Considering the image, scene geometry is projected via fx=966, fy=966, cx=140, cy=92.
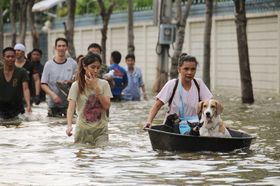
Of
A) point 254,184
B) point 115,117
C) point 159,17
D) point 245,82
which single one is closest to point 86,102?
point 254,184

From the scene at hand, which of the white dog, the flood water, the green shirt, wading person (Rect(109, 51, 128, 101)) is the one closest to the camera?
the flood water

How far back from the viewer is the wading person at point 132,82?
24.2 meters

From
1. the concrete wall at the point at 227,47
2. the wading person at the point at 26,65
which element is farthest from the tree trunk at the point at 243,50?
the wading person at the point at 26,65

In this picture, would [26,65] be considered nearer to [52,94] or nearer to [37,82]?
[37,82]

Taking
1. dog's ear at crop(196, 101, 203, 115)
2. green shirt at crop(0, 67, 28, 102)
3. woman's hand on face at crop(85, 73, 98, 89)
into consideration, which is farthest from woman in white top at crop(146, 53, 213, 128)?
green shirt at crop(0, 67, 28, 102)

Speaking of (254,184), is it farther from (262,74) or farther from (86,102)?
(262,74)

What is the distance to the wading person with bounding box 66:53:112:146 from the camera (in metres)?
13.0

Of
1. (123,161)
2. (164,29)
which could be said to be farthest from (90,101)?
(164,29)

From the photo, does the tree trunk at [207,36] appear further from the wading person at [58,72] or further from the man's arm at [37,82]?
the wading person at [58,72]

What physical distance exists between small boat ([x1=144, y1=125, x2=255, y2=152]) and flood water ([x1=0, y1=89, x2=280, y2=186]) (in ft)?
0.30

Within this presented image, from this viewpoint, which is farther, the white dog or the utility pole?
the utility pole

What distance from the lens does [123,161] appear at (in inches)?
474

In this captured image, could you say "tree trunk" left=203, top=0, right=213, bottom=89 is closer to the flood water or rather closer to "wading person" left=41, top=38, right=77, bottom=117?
"wading person" left=41, top=38, right=77, bottom=117

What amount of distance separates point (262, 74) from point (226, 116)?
759 cm
